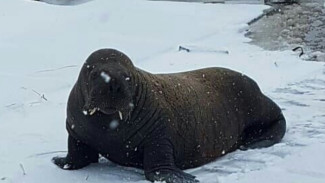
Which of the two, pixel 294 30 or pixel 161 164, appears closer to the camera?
pixel 161 164

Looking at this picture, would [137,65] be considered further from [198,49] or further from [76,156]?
[76,156]

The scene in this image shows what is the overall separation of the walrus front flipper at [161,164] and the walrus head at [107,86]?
0.27 m

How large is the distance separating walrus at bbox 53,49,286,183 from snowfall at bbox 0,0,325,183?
0.11 metres

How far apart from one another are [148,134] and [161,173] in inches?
9.1

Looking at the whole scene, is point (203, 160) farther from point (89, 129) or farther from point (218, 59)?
point (218, 59)

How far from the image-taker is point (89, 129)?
4.25 m

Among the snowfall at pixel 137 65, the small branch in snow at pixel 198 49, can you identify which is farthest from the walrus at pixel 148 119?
the small branch in snow at pixel 198 49

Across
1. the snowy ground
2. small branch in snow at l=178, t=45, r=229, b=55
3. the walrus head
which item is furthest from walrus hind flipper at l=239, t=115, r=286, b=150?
small branch in snow at l=178, t=45, r=229, b=55

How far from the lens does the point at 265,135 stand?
5.32m

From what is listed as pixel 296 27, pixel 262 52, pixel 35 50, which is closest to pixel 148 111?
pixel 35 50

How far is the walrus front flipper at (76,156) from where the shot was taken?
14.7 feet

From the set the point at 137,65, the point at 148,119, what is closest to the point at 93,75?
the point at 148,119

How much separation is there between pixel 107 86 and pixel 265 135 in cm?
167

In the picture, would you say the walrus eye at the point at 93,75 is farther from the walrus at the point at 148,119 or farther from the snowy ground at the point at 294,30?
the snowy ground at the point at 294,30
